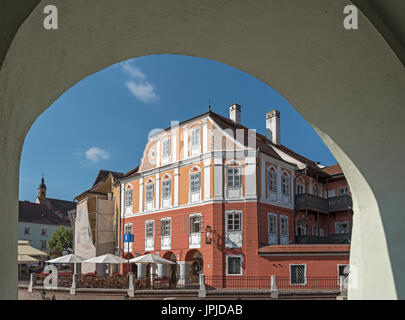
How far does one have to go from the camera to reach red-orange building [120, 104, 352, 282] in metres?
23.2

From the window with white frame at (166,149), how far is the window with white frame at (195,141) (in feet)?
7.75

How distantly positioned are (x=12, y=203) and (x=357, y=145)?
8.27 ft

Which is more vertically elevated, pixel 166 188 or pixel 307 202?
pixel 166 188

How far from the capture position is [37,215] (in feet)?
222

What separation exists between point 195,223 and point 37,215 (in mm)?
49907

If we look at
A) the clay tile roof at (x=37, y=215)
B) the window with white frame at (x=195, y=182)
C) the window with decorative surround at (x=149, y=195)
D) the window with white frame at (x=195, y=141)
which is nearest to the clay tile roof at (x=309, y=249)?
the window with white frame at (x=195, y=182)

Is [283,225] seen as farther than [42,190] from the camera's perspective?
No

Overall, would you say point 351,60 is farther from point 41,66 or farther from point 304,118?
point 41,66

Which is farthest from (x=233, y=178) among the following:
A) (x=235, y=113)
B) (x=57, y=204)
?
Result: (x=57, y=204)

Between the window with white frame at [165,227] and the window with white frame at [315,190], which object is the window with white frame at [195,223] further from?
the window with white frame at [315,190]

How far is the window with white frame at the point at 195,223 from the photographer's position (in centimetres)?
2534

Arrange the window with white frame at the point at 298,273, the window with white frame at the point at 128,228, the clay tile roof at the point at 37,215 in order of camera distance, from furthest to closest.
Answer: the clay tile roof at the point at 37,215
the window with white frame at the point at 128,228
the window with white frame at the point at 298,273

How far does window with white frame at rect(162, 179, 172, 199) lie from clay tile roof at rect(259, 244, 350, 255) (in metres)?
7.79

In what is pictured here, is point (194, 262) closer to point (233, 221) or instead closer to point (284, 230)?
point (233, 221)
